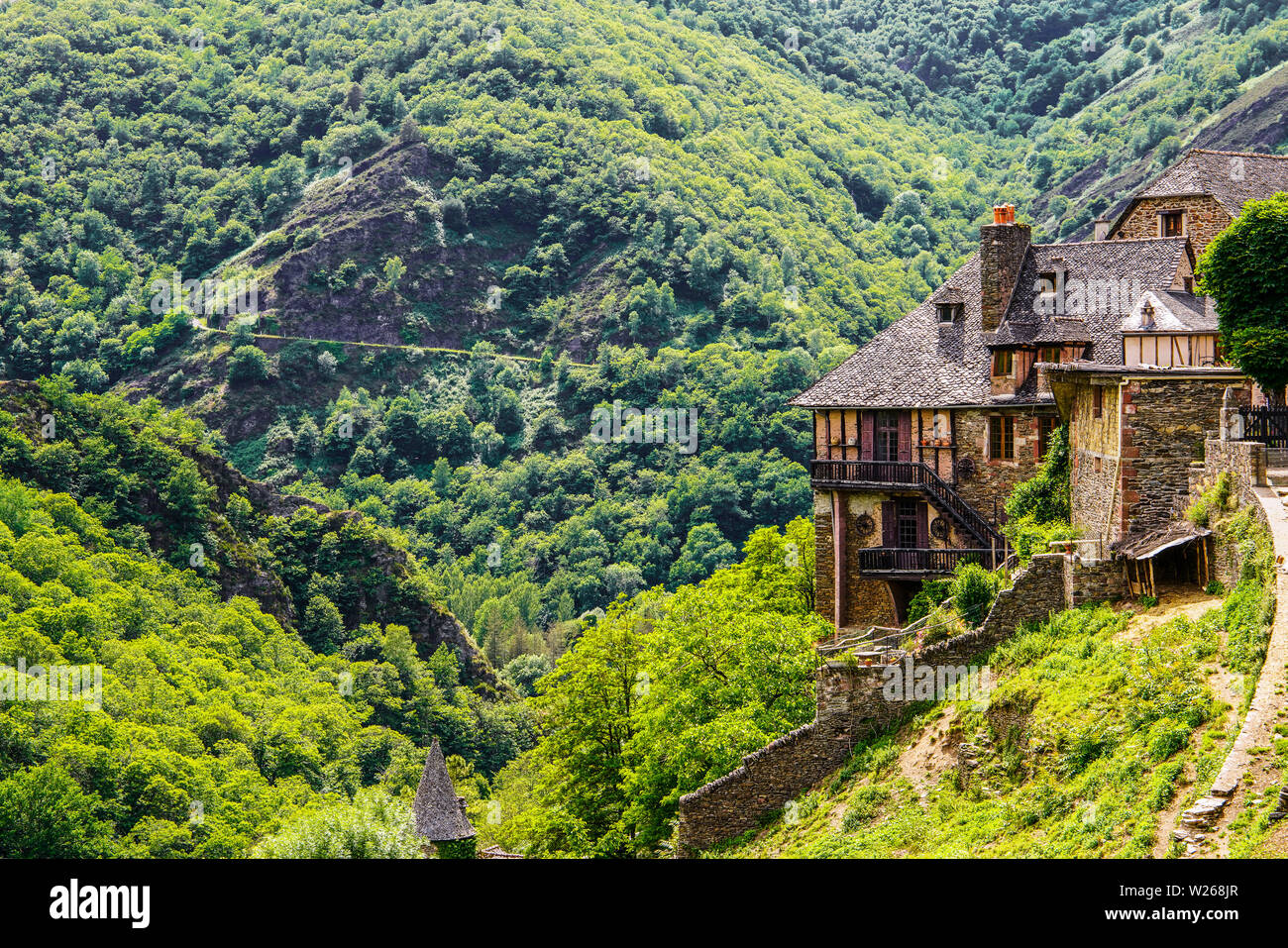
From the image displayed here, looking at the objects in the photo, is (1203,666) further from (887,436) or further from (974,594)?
(887,436)

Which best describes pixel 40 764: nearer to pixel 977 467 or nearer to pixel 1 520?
pixel 1 520

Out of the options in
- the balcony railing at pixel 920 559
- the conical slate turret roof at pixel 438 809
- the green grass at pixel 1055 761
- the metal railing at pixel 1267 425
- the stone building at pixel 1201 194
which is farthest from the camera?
the conical slate turret roof at pixel 438 809

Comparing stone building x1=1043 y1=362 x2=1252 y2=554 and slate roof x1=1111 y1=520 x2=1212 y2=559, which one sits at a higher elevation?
stone building x1=1043 y1=362 x2=1252 y2=554

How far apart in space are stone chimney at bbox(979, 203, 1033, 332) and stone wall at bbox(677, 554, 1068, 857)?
1719 centimetres

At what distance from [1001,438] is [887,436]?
375cm

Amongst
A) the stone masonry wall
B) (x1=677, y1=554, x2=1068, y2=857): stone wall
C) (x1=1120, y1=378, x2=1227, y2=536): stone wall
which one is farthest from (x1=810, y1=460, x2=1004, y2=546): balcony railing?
the stone masonry wall

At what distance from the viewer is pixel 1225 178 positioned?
173 feet

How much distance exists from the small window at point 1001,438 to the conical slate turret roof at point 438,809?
129 ft

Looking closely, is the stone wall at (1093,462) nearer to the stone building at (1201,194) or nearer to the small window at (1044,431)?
the small window at (1044,431)

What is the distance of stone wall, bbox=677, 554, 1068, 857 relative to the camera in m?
34.2

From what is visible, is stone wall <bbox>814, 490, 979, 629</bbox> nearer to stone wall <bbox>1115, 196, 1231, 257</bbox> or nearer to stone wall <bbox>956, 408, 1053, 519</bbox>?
stone wall <bbox>956, 408, 1053, 519</bbox>

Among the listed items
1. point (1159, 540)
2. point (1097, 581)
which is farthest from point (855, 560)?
point (1159, 540)

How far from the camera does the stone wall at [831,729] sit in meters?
34.2

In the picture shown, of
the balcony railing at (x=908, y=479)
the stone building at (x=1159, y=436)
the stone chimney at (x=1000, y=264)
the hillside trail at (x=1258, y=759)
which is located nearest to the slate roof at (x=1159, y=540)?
the stone building at (x=1159, y=436)
